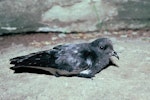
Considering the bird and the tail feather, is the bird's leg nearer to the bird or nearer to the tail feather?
the bird

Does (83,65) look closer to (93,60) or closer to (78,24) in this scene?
(93,60)

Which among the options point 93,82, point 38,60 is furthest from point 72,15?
point 93,82

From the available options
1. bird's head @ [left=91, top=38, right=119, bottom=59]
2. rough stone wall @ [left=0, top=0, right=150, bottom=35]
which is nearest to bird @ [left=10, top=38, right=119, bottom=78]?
bird's head @ [left=91, top=38, right=119, bottom=59]

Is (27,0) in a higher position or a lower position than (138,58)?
higher

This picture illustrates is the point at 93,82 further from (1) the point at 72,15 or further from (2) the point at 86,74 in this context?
(1) the point at 72,15

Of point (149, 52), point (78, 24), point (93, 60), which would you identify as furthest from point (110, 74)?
point (78, 24)

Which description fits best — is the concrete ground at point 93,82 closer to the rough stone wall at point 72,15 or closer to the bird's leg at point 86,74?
the bird's leg at point 86,74
